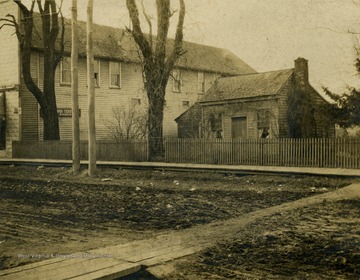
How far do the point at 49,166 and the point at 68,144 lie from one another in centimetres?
251

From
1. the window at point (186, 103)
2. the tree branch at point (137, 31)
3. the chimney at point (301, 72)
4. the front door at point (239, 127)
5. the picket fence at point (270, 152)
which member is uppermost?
the tree branch at point (137, 31)

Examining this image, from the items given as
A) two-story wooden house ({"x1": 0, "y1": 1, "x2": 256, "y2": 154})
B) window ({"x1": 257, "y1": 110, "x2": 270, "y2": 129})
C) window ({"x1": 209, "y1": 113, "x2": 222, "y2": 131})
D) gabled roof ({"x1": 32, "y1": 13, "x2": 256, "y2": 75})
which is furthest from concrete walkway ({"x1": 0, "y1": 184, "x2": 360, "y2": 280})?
window ({"x1": 209, "y1": 113, "x2": 222, "y2": 131})

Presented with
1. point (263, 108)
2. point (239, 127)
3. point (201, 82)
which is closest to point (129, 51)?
point (201, 82)

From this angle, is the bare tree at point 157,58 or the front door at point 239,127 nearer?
the bare tree at point 157,58

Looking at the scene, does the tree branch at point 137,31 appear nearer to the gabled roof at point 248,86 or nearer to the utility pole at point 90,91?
the utility pole at point 90,91

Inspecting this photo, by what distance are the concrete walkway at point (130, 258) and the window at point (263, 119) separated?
2100cm

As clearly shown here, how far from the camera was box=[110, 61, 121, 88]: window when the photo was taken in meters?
32.6

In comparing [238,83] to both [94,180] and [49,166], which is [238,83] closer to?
[49,166]

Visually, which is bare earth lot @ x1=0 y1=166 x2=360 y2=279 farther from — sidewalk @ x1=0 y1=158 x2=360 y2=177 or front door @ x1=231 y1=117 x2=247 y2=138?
front door @ x1=231 y1=117 x2=247 y2=138

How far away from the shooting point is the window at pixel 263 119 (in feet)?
92.3

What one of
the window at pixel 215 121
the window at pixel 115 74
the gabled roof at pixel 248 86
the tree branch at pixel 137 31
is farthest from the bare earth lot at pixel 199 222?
the window at pixel 115 74

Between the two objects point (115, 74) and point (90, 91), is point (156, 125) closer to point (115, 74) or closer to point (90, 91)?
point (90, 91)

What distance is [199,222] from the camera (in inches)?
328

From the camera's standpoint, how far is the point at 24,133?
92.5 ft
